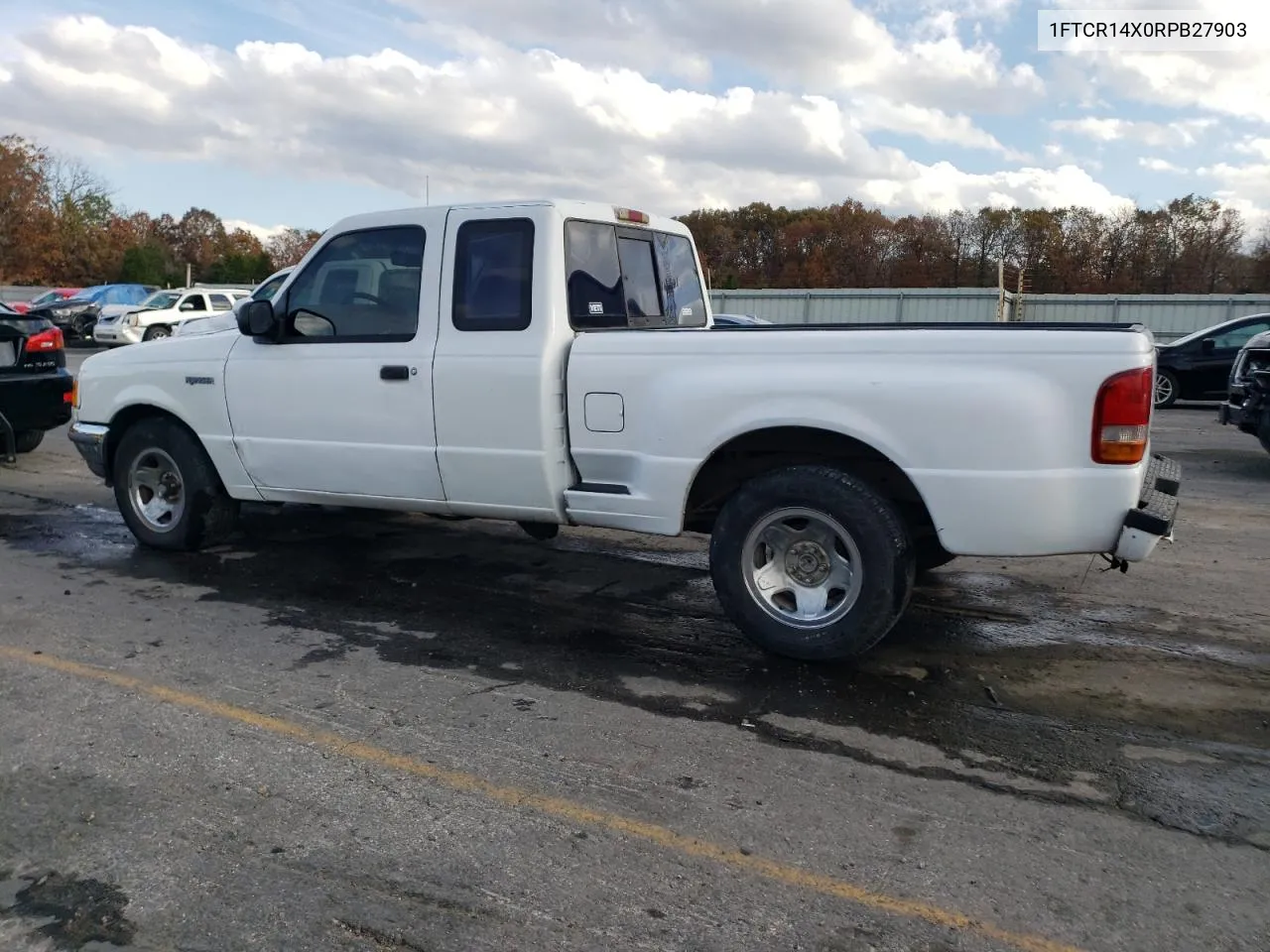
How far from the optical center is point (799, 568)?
461 centimetres

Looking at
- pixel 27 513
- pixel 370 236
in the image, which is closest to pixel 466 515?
pixel 370 236

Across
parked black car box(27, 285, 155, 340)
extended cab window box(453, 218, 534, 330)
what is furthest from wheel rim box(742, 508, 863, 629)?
parked black car box(27, 285, 155, 340)

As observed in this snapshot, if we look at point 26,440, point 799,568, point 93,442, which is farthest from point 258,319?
point 26,440

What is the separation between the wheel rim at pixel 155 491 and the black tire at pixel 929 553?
4.37 m

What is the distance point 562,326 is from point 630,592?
1610 mm

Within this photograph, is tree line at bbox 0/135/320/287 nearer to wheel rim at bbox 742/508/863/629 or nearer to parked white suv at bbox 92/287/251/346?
parked white suv at bbox 92/287/251/346

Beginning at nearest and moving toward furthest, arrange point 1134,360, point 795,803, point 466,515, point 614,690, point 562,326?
point 795,803
point 1134,360
point 614,690
point 562,326
point 466,515

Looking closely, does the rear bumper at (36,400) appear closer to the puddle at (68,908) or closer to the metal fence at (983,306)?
the puddle at (68,908)

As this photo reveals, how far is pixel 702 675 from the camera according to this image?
4496 millimetres

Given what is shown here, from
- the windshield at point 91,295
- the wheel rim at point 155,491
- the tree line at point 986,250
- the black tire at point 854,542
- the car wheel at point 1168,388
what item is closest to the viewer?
the black tire at point 854,542

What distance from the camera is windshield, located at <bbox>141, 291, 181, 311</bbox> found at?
2906 cm

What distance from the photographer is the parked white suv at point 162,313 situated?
28.0 meters

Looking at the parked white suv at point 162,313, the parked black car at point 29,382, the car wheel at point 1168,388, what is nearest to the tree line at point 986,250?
the parked white suv at point 162,313

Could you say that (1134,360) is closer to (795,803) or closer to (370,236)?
(795,803)
